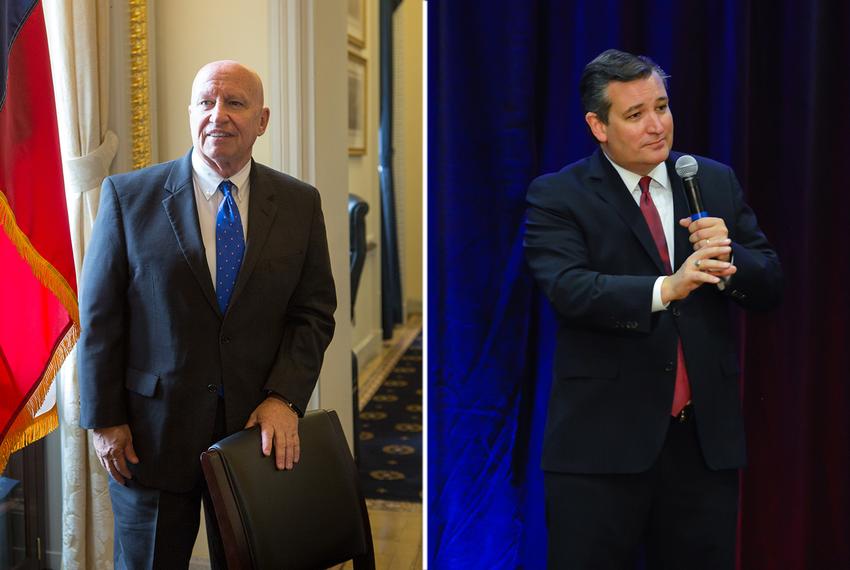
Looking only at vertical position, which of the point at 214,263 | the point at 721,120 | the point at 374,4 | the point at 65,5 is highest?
the point at 374,4

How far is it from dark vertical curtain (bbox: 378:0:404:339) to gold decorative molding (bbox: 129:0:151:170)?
405 centimetres

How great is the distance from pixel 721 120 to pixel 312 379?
126 centimetres

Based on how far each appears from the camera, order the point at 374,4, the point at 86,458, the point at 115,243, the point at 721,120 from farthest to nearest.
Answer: the point at 374,4 → the point at 86,458 → the point at 721,120 → the point at 115,243

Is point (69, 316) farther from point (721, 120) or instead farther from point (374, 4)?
point (374, 4)

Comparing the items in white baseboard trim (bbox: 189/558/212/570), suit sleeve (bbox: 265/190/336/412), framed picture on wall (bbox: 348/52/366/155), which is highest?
framed picture on wall (bbox: 348/52/366/155)

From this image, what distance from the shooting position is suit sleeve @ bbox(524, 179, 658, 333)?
191 centimetres

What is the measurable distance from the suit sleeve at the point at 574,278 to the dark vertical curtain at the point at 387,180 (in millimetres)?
4786

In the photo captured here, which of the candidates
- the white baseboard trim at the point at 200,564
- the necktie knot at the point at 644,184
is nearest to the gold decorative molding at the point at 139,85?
the white baseboard trim at the point at 200,564

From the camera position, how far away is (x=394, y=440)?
182 inches

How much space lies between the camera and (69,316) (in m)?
2.12

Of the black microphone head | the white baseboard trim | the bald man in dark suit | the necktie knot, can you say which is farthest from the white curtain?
the black microphone head

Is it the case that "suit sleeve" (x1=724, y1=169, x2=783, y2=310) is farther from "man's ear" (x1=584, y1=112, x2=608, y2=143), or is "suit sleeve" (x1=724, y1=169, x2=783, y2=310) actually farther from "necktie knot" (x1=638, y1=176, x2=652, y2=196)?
"man's ear" (x1=584, y1=112, x2=608, y2=143)

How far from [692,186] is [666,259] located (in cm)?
21

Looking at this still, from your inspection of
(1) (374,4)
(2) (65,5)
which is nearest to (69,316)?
(2) (65,5)
